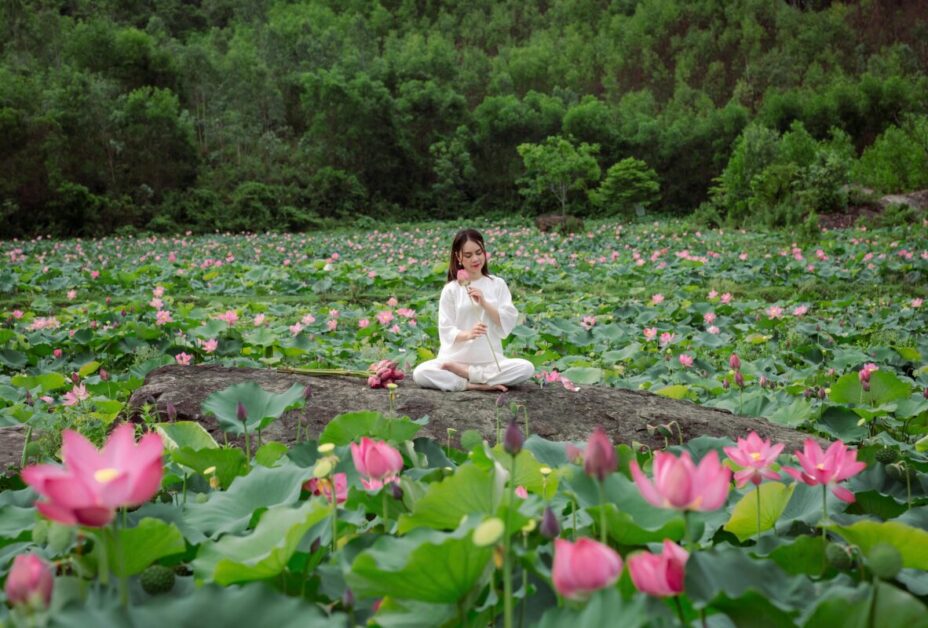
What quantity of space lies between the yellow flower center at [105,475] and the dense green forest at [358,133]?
11747 millimetres

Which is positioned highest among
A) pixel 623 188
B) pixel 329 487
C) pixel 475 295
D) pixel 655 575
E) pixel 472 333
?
pixel 655 575

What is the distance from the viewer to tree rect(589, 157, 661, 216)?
2383 centimetres

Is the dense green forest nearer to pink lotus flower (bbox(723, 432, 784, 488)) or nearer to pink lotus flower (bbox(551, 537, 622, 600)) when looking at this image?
pink lotus flower (bbox(723, 432, 784, 488))

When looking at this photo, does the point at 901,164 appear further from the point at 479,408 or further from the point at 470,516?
the point at 470,516

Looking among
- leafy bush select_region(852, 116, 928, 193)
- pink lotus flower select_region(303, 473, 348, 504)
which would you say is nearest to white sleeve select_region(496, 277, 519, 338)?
pink lotus flower select_region(303, 473, 348, 504)

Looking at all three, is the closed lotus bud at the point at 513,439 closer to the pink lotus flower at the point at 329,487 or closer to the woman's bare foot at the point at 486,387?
the pink lotus flower at the point at 329,487

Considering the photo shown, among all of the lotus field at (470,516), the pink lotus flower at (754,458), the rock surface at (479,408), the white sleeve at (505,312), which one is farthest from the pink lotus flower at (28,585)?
the white sleeve at (505,312)

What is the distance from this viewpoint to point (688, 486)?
69 cm

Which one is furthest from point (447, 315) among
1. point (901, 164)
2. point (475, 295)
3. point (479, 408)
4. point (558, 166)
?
point (558, 166)

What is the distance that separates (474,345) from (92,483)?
259 cm

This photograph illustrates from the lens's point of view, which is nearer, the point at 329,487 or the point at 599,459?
the point at 599,459

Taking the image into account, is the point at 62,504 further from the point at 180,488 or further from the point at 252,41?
the point at 252,41

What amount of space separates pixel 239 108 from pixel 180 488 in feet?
94.0

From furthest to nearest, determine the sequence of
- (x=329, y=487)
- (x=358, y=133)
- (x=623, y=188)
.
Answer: (x=358, y=133) < (x=623, y=188) < (x=329, y=487)
